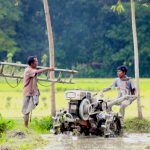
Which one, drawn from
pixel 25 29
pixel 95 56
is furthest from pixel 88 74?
pixel 25 29

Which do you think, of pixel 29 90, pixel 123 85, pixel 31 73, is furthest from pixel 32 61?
pixel 123 85

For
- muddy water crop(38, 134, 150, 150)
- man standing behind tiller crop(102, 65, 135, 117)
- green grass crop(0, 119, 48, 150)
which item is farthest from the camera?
man standing behind tiller crop(102, 65, 135, 117)

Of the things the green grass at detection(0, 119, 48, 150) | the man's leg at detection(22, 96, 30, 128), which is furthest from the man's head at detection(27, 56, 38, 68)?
the green grass at detection(0, 119, 48, 150)

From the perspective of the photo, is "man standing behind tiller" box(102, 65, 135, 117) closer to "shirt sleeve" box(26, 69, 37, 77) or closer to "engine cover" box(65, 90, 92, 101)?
"engine cover" box(65, 90, 92, 101)

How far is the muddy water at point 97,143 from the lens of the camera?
12289mm

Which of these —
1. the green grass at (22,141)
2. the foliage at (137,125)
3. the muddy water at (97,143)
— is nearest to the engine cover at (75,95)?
the muddy water at (97,143)

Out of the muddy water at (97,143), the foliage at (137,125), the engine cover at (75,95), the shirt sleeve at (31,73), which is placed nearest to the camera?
the muddy water at (97,143)

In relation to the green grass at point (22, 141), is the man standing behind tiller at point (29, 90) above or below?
above

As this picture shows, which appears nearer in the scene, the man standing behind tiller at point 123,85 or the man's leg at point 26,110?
the man's leg at point 26,110

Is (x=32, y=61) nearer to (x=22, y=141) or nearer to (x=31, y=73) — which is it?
(x=31, y=73)

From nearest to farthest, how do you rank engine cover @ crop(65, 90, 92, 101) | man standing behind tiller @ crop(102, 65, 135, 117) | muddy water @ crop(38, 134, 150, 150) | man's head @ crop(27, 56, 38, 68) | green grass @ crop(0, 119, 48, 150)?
green grass @ crop(0, 119, 48, 150)
muddy water @ crop(38, 134, 150, 150)
engine cover @ crop(65, 90, 92, 101)
man's head @ crop(27, 56, 38, 68)
man standing behind tiller @ crop(102, 65, 135, 117)

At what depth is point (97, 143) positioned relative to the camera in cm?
1317

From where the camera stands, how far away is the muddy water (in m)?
12.3

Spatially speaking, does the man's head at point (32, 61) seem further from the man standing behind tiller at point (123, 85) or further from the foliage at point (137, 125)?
the foliage at point (137, 125)
